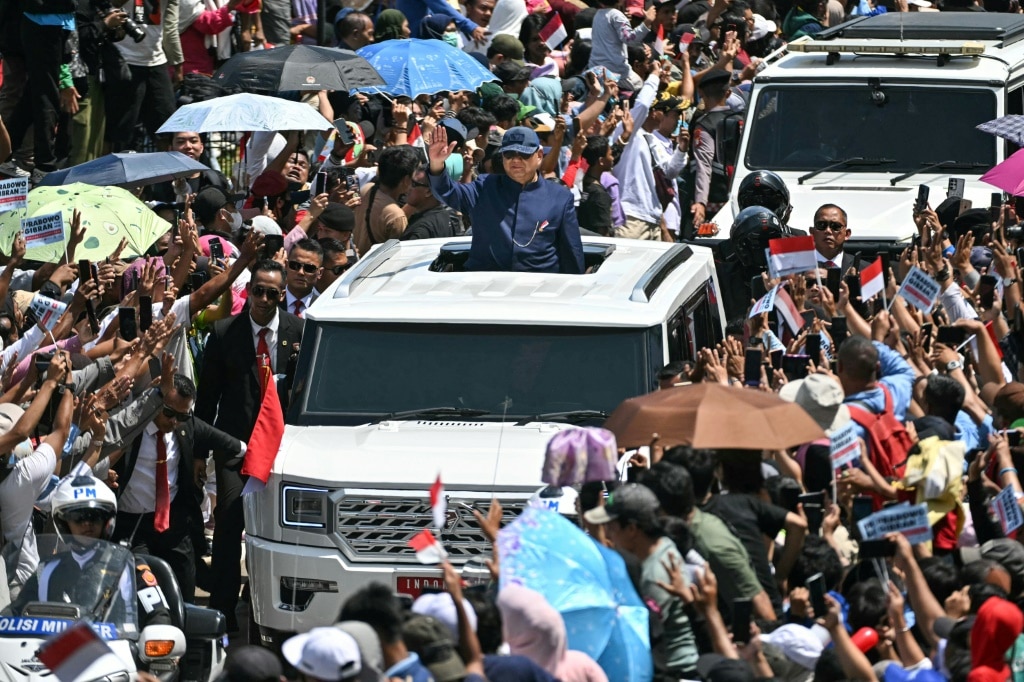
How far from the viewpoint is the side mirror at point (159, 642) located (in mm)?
7613

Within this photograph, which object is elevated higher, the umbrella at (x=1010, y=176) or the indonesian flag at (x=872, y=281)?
the indonesian flag at (x=872, y=281)

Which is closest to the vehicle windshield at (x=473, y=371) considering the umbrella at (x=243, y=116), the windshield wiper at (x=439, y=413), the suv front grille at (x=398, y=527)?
the windshield wiper at (x=439, y=413)

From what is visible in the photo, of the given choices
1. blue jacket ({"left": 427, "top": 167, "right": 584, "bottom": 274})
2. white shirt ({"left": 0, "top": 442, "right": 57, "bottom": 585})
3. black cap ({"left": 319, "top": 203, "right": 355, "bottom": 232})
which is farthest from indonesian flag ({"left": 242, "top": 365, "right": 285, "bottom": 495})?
black cap ({"left": 319, "top": 203, "right": 355, "bottom": 232})

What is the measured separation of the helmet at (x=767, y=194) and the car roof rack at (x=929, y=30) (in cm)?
265

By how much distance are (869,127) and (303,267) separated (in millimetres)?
5339

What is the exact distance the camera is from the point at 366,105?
56.2 feet

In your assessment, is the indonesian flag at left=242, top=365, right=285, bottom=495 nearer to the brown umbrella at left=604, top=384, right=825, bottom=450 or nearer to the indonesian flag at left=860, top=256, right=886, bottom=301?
the brown umbrella at left=604, top=384, right=825, bottom=450

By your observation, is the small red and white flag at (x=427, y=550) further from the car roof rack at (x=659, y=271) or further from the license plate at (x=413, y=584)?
the car roof rack at (x=659, y=271)

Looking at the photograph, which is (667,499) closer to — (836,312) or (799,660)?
(799,660)

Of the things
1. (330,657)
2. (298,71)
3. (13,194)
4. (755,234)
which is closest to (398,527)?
(13,194)

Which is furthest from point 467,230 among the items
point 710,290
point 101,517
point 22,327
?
point 101,517

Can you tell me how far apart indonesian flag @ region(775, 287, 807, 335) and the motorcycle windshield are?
12.5 ft

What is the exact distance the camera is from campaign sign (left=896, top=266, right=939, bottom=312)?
31.2 feet

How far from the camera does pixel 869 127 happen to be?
14930 millimetres
